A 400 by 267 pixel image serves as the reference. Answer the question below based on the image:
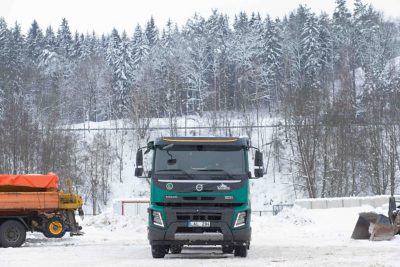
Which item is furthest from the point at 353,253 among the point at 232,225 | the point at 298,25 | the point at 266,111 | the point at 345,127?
the point at 298,25

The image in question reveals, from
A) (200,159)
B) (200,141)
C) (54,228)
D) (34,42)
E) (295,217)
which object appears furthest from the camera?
(34,42)

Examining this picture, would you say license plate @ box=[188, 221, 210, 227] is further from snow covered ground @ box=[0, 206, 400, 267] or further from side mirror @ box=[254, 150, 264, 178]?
side mirror @ box=[254, 150, 264, 178]

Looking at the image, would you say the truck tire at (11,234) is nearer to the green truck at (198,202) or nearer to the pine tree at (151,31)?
the green truck at (198,202)

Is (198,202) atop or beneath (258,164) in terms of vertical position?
beneath

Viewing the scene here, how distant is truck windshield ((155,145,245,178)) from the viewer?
15.3m

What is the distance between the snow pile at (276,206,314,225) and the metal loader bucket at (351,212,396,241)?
240 inches

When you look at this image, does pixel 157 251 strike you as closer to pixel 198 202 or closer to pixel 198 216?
pixel 198 216

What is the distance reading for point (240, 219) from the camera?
15094 millimetres

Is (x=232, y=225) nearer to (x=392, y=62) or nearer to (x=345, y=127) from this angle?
(x=345, y=127)

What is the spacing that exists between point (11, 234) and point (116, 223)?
6988mm

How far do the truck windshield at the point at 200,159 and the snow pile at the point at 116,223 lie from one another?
1132cm

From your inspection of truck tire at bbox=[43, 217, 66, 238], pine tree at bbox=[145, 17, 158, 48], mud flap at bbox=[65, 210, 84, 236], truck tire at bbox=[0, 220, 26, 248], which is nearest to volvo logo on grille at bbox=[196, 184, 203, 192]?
truck tire at bbox=[0, 220, 26, 248]

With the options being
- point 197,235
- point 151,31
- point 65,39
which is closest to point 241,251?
point 197,235

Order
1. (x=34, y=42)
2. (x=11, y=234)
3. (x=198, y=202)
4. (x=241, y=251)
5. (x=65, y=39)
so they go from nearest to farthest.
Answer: (x=198, y=202), (x=241, y=251), (x=11, y=234), (x=34, y=42), (x=65, y=39)
